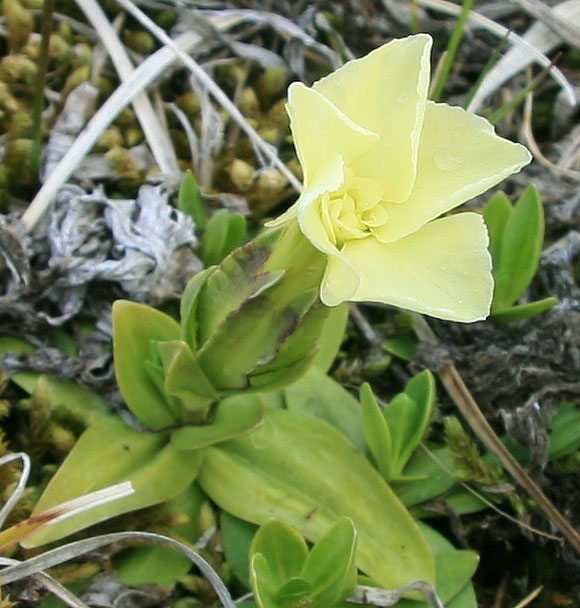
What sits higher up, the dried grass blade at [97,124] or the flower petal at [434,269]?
the flower petal at [434,269]

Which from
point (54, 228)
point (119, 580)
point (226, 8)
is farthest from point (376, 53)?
point (226, 8)

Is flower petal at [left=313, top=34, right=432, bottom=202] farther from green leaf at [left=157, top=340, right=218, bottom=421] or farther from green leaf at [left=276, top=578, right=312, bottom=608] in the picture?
green leaf at [left=276, top=578, right=312, bottom=608]

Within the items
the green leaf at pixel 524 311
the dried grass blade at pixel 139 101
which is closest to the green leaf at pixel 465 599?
the green leaf at pixel 524 311

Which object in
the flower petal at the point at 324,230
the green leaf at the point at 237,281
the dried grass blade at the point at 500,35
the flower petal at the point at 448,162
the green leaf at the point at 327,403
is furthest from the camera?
the dried grass blade at the point at 500,35

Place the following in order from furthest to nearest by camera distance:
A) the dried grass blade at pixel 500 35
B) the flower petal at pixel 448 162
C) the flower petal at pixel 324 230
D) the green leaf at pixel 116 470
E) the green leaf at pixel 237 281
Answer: the dried grass blade at pixel 500 35 < the green leaf at pixel 116 470 < the green leaf at pixel 237 281 < the flower petal at pixel 448 162 < the flower petal at pixel 324 230

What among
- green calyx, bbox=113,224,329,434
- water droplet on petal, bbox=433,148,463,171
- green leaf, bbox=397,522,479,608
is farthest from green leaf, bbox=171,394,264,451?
water droplet on petal, bbox=433,148,463,171

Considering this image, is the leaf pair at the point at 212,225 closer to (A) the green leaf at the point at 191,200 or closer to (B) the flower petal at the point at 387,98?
(A) the green leaf at the point at 191,200

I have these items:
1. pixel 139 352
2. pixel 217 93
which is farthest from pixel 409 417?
pixel 217 93
